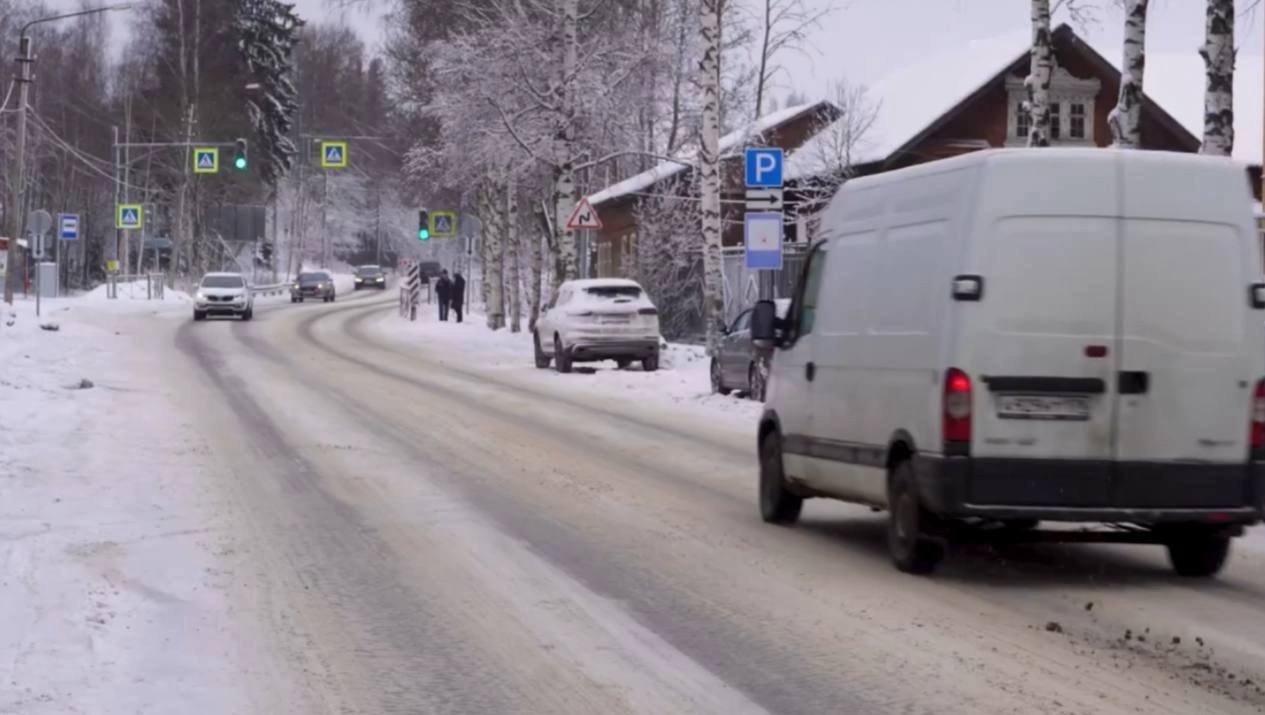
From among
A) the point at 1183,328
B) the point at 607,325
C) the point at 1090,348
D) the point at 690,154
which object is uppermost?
the point at 690,154

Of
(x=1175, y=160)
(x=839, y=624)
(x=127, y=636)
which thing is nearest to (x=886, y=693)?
(x=839, y=624)

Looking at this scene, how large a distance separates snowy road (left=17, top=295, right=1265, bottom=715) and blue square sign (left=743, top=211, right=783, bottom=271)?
27.7 feet

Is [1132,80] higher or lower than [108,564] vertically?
higher

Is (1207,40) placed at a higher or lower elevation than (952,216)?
higher

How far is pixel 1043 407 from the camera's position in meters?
9.69

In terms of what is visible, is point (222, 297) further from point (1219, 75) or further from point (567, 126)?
point (1219, 75)

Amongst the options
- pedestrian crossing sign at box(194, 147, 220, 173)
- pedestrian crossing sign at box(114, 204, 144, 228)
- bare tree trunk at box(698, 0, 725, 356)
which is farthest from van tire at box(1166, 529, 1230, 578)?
pedestrian crossing sign at box(114, 204, 144, 228)

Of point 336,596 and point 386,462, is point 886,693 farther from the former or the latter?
point 386,462

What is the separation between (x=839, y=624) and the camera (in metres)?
8.77

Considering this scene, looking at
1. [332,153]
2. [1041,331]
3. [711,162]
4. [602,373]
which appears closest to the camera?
[1041,331]

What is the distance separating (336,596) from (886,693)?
3418mm

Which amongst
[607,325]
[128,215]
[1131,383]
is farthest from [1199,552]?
[128,215]

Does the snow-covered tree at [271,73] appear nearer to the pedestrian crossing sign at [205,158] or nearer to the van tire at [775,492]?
the pedestrian crossing sign at [205,158]

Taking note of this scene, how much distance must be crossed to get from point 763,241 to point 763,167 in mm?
1121
